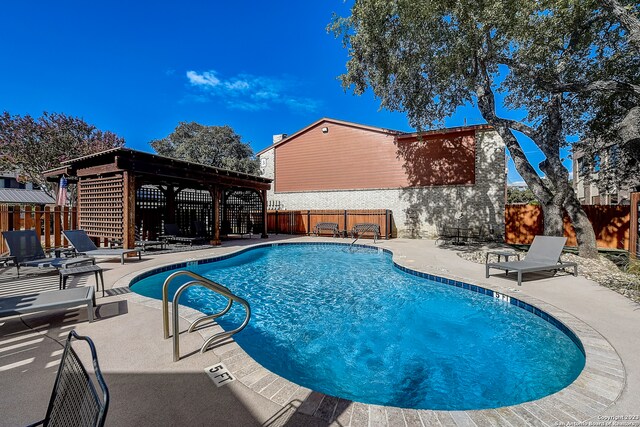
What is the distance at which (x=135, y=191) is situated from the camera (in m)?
9.32

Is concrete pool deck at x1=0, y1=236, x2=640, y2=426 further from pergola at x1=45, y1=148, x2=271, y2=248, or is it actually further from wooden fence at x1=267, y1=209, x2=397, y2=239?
wooden fence at x1=267, y1=209, x2=397, y2=239

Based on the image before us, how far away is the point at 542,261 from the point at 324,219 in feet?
38.0

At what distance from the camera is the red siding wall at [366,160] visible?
14.7m

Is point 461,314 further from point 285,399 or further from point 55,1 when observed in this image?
point 55,1

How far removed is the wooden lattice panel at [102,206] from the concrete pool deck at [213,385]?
19.0 feet

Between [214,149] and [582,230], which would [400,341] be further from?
[214,149]

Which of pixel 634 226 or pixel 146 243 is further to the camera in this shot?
pixel 146 243

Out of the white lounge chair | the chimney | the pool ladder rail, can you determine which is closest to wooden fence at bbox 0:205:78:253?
the white lounge chair

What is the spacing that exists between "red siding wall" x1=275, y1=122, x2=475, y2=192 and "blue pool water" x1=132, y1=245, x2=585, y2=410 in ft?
32.3

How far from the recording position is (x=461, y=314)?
4848mm

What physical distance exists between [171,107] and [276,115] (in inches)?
459

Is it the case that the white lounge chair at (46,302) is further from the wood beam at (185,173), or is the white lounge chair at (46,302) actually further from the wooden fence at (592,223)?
the wooden fence at (592,223)

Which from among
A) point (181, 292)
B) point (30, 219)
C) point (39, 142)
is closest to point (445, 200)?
point (181, 292)

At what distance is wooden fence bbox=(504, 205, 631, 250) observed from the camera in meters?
11.4
